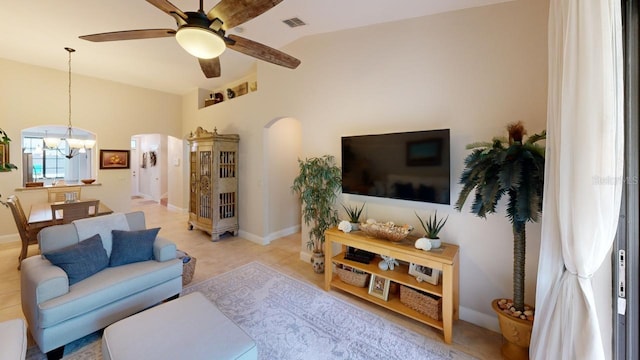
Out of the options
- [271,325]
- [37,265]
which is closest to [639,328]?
[271,325]

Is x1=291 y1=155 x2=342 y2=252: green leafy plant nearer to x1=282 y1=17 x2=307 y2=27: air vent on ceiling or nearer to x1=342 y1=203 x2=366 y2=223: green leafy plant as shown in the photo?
x1=342 y1=203 x2=366 y2=223: green leafy plant

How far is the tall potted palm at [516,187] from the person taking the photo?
1.71 meters

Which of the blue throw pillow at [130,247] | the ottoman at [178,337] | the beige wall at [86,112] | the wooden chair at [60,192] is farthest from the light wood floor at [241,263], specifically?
the ottoman at [178,337]

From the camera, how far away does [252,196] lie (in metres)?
4.71

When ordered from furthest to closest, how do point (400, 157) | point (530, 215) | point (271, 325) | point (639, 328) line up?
point (400, 157) → point (271, 325) → point (530, 215) → point (639, 328)

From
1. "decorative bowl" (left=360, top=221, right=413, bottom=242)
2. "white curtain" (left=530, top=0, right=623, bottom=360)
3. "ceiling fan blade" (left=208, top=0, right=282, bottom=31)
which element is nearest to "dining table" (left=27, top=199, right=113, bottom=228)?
"ceiling fan blade" (left=208, top=0, right=282, bottom=31)

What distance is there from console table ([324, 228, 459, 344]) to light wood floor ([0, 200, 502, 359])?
116mm

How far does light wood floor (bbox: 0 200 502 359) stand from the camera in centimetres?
214

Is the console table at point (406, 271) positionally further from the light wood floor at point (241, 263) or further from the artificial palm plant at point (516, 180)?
the artificial palm plant at point (516, 180)

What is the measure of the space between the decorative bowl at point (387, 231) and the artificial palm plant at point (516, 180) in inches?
27.0

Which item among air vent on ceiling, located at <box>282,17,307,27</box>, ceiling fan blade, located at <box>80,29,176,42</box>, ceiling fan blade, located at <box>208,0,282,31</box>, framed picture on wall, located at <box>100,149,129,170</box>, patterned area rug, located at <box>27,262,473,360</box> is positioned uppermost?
air vent on ceiling, located at <box>282,17,307,27</box>

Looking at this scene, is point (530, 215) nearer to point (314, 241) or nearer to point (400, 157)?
point (400, 157)

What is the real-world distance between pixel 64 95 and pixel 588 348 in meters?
8.00

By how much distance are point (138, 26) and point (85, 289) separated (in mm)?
3191
